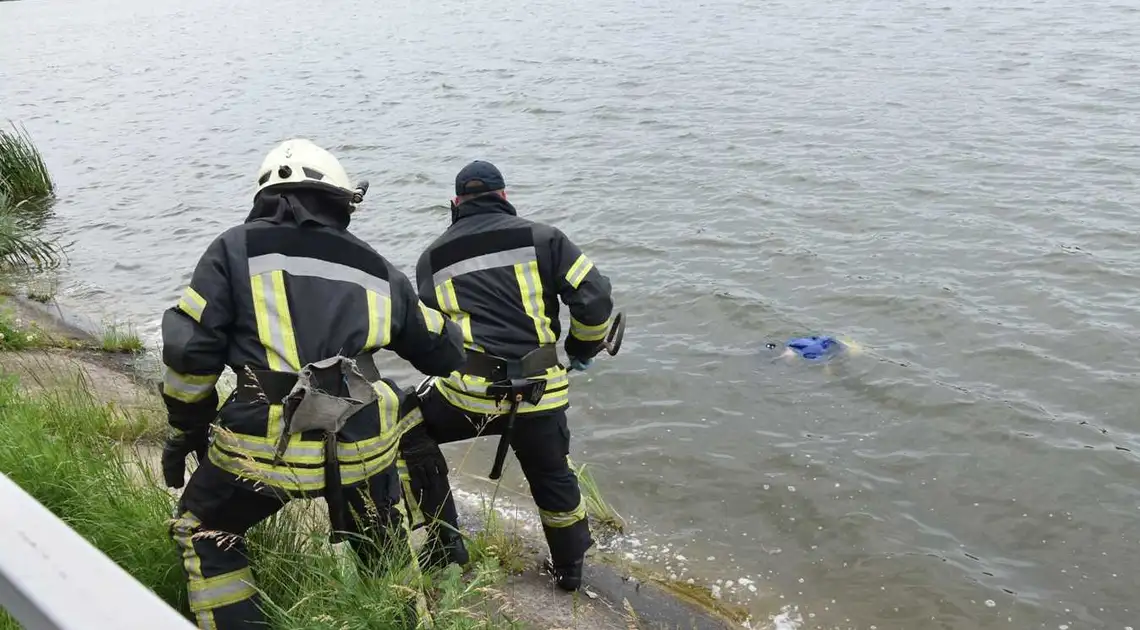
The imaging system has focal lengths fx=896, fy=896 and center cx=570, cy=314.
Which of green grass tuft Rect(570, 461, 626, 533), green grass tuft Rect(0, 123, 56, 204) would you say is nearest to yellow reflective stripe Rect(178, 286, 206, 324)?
green grass tuft Rect(570, 461, 626, 533)

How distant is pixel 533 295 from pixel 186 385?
5.33 feet

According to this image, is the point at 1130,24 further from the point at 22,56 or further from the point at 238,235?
the point at 22,56

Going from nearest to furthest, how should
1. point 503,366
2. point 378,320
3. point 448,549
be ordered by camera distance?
point 378,320, point 503,366, point 448,549

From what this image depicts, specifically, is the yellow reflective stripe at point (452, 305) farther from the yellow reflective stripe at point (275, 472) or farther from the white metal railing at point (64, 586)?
the white metal railing at point (64, 586)

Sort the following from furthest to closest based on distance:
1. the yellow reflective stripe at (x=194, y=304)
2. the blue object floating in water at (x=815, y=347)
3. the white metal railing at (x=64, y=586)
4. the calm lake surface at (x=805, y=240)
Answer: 1. the blue object floating in water at (x=815, y=347)
2. the calm lake surface at (x=805, y=240)
3. the yellow reflective stripe at (x=194, y=304)
4. the white metal railing at (x=64, y=586)

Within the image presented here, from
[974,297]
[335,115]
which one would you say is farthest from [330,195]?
[335,115]

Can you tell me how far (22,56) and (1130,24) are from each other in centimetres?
3232

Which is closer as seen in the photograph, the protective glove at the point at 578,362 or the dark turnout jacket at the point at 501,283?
the dark turnout jacket at the point at 501,283

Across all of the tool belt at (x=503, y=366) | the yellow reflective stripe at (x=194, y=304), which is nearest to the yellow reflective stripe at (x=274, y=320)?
the yellow reflective stripe at (x=194, y=304)

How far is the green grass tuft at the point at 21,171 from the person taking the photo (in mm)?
12680

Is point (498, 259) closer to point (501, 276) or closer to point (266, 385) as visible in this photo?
point (501, 276)

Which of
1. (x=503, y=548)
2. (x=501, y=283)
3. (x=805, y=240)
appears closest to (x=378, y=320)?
A: (x=501, y=283)

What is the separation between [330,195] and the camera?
10.6 ft

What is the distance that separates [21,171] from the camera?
1302 cm
